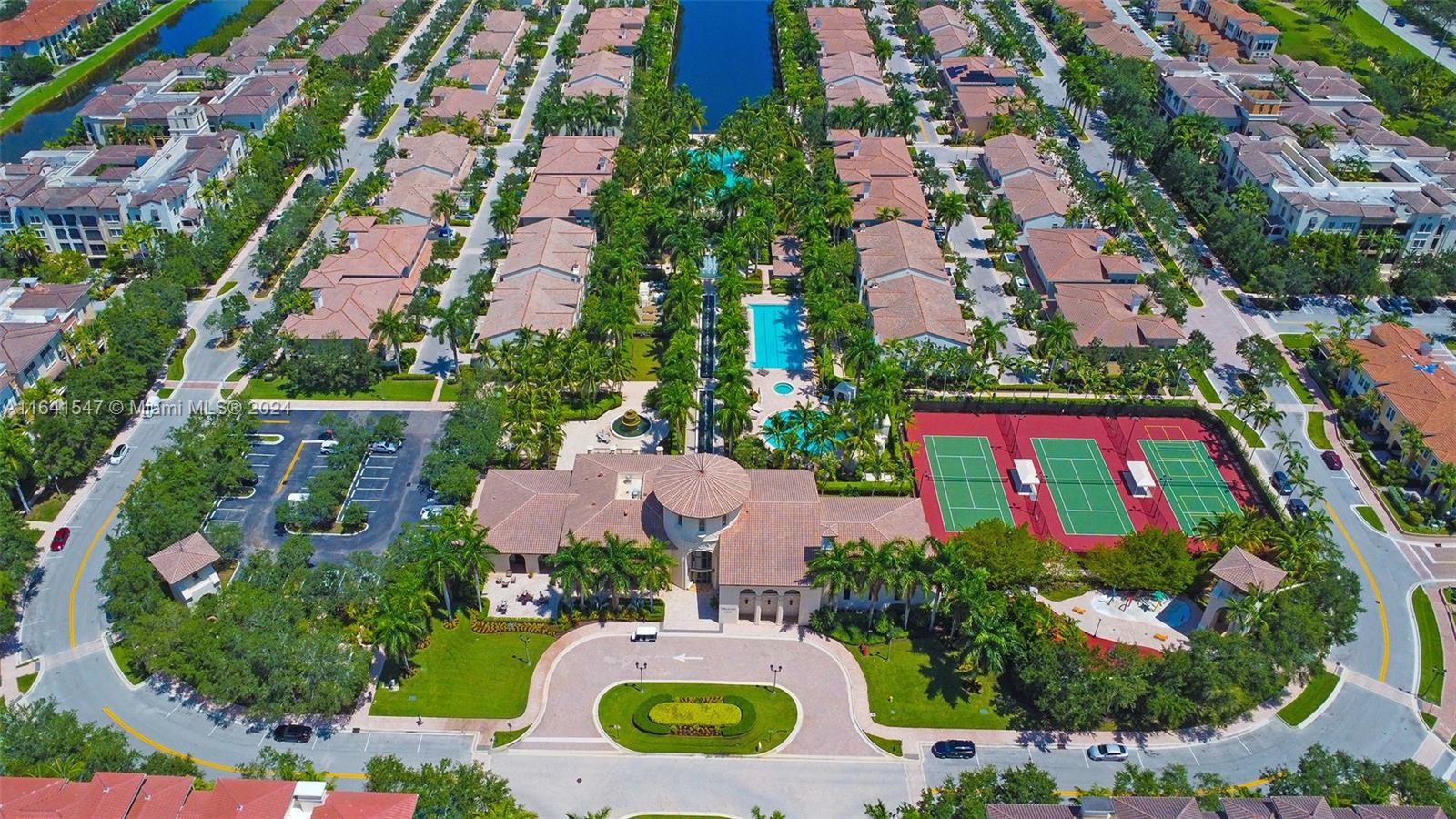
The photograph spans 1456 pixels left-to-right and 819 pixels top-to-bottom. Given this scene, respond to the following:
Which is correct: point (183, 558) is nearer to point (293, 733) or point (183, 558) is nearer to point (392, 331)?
point (293, 733)

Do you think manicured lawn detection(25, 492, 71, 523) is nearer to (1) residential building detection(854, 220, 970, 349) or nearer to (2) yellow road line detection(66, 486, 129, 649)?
(2) yellow road line detection(66, 486, 129, 649)

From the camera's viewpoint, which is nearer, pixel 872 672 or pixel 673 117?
pixel 872 672

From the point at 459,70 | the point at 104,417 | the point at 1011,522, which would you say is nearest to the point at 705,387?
the point at 1011,522

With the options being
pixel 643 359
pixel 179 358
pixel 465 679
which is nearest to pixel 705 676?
pixel 465 679

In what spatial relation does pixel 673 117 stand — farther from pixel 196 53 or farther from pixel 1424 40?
pixel 1424 40

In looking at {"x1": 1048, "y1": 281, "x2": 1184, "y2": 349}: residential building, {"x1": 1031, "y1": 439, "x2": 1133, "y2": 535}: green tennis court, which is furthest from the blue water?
{"x1": 1031, "y1": 439, "x2": 1133, "y2": 535}: green tennis court
